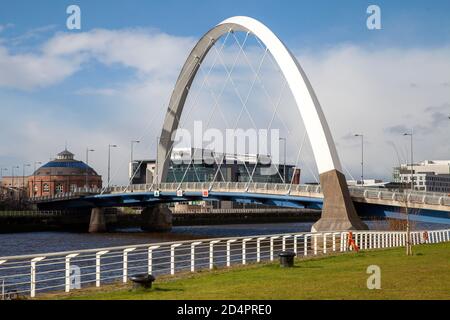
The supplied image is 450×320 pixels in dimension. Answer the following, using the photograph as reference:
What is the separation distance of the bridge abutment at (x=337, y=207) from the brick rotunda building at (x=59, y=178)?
306 ft

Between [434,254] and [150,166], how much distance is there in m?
120

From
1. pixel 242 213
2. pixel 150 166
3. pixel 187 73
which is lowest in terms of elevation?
pixel 242 213

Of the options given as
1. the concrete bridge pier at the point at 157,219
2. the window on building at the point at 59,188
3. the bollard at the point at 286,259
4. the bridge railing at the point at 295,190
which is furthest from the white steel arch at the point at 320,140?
the window on building at the point at 59,188

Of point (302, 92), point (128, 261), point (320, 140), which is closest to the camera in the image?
point (128, 261)

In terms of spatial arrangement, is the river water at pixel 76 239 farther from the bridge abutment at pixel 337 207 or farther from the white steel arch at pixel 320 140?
the white steel arch at pixel 320 140

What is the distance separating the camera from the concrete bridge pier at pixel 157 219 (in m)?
89.2

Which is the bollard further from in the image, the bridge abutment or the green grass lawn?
the bridge abutment

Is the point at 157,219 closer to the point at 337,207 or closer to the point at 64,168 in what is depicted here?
the point at 337,207

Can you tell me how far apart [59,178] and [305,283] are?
130 m

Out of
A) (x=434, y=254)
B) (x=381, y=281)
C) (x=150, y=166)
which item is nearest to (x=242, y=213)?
(x=150, y=166)

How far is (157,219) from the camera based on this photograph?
3556 inches

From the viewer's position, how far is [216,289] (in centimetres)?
1547

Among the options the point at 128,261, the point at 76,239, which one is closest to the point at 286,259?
the point at 128,261
